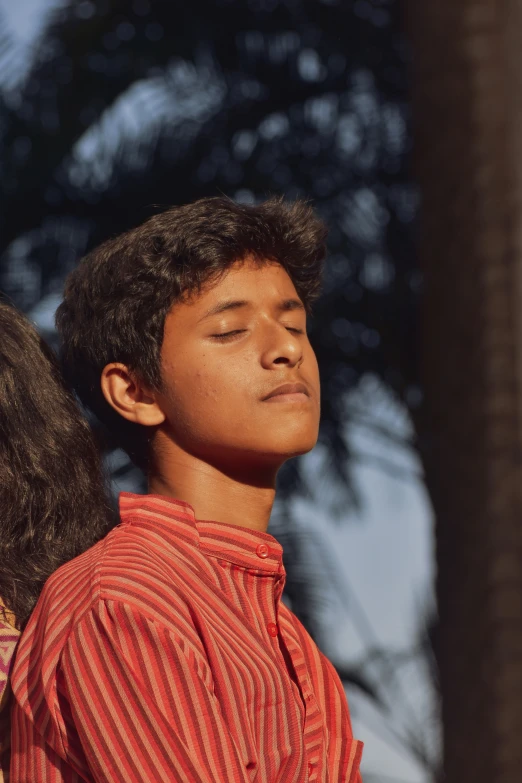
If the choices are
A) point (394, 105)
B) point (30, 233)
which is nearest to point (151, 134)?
point (30, 233)

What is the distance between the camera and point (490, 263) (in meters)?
4.33

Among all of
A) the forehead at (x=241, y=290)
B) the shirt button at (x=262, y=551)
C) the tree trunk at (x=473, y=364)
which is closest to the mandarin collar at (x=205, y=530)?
the shirt button at (x=262, y=551)

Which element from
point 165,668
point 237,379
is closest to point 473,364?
point 237,379

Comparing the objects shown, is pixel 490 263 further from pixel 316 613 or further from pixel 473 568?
pixel 316 613

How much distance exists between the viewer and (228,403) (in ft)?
8.68

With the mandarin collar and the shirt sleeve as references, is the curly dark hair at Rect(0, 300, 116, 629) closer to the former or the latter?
the mandarin collar

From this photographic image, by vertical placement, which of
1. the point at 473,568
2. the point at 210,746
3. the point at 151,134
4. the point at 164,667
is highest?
the point at 151,134

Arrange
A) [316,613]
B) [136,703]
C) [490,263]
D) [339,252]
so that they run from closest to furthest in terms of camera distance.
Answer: [136,703] → [490,263] → [316,613] → [339,252]

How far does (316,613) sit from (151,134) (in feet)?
8.87

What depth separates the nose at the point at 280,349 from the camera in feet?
8.84

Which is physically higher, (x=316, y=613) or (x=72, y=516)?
(x=72, y=516)

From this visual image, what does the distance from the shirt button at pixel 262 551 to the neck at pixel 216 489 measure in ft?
0.28

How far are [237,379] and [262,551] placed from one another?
0.37m

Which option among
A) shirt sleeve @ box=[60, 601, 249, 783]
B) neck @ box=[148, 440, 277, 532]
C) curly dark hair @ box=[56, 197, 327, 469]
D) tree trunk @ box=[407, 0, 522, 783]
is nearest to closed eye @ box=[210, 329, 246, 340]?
curly dark hair @ box=[56, 197, 327, 469]
